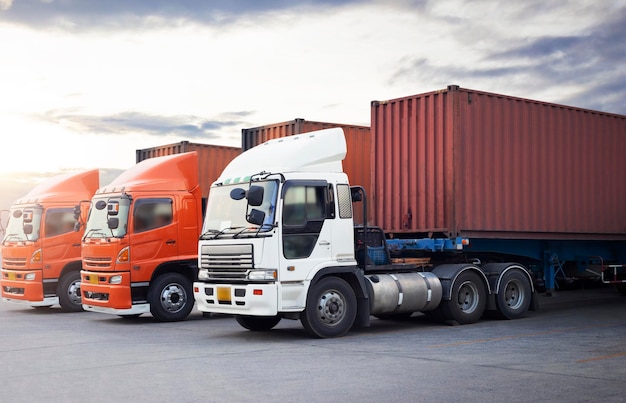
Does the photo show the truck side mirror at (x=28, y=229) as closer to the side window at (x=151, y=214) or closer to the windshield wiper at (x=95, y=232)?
the windshield wiper at (x=95, y=232)

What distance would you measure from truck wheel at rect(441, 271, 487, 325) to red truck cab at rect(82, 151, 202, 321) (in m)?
4.94

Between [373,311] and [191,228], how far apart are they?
4.35 meters

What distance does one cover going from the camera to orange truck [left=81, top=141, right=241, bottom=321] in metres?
14.5

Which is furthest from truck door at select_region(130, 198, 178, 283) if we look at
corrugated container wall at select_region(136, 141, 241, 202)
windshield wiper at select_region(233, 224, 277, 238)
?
corrugated container wall at select_region(136, 141, 241, 202)

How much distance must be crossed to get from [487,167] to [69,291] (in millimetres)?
9422

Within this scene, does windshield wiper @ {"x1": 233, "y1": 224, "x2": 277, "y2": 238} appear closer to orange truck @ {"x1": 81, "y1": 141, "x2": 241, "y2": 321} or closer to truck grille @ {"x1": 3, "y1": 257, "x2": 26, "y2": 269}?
orange truck @ {"x1": 81, "y1": 141, "x2": 241, "y2": 321}

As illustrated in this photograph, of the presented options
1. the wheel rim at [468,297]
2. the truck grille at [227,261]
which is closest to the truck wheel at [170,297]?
the truck grille at [227,261]

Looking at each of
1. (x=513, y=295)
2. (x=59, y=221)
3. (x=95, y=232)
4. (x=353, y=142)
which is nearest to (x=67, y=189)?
(x=59, y=221)

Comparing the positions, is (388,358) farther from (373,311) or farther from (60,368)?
(60,368)

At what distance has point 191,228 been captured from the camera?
1513 centimetres

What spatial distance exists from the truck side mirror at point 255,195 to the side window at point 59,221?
7.76 meters

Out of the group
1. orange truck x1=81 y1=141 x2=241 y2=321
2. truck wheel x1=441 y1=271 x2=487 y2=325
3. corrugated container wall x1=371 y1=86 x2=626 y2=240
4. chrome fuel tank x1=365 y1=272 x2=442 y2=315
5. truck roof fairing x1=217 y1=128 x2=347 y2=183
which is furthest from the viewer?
orange truck x1=81 y1=141 x2=241 y2=321

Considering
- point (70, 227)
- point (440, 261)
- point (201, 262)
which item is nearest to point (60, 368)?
point (201, 262)

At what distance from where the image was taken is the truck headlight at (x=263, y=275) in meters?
11.2
